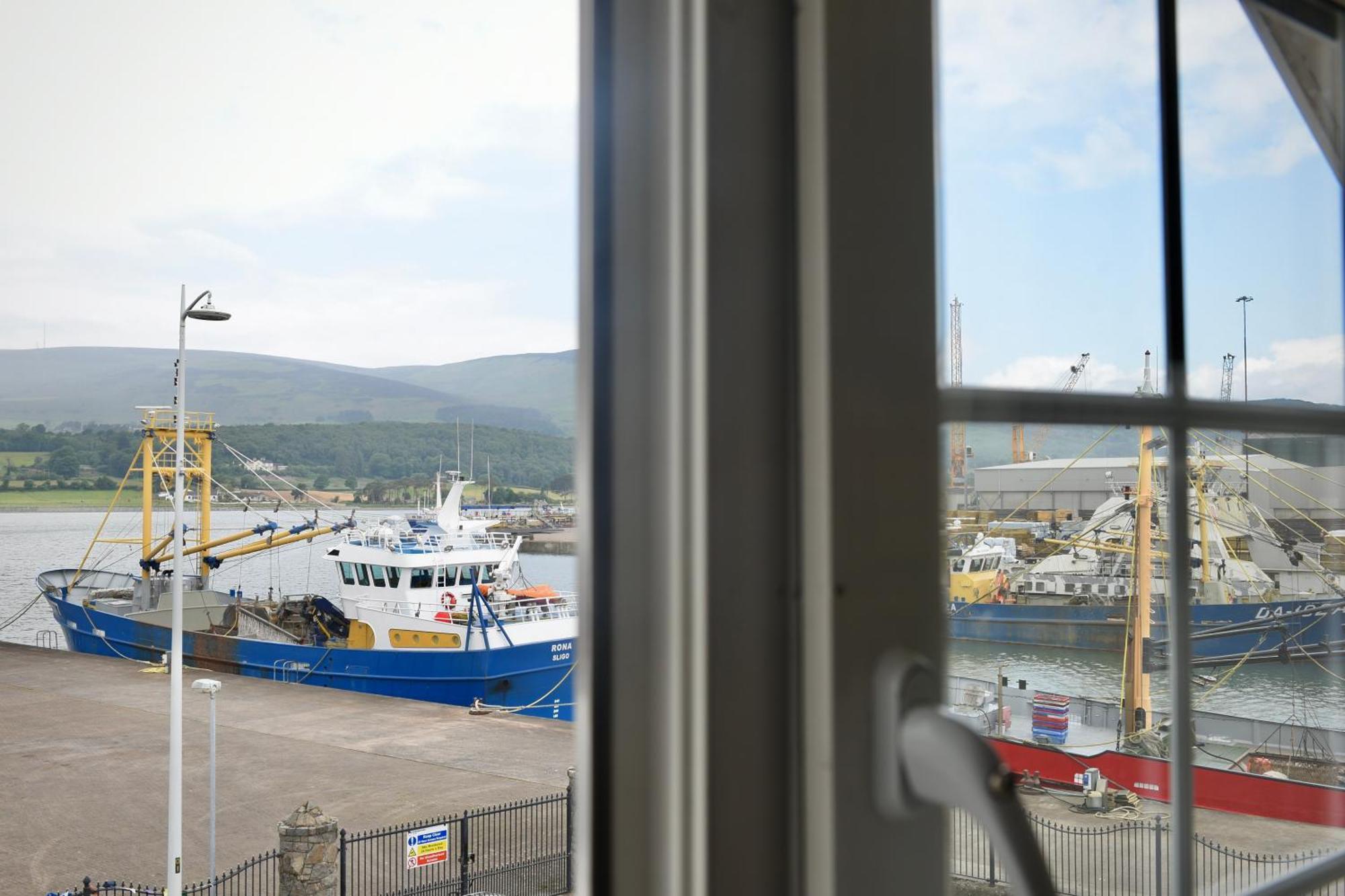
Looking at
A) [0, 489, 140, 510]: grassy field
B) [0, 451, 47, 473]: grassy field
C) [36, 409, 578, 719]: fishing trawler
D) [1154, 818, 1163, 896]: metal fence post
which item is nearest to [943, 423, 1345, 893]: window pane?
[1154, 818, 1163, 896]: metal fence post

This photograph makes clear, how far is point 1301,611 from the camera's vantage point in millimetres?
337

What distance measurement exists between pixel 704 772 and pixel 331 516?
664 centimetres

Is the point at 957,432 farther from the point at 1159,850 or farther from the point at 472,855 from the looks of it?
the point at 472,855

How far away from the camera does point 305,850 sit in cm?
286

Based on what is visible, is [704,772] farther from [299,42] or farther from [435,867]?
[299,42]

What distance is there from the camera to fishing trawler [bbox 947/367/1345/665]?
224 millimetres

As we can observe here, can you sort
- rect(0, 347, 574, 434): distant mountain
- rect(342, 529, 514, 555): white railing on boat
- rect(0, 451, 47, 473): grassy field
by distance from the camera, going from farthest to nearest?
rect(0, 347, 574, 434): distant mountain
rect(342, 529, 514, 555): white railing on boat
rect(0, 451, 47, 473): grassy field

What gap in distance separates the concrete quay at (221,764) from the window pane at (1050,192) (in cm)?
467

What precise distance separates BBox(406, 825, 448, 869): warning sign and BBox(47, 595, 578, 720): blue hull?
1.82 m

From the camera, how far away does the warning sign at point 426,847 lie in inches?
147

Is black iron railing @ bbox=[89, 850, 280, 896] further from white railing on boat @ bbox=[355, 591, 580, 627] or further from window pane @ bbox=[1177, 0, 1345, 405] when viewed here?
window pane @ bbox=[1177, 0, 1345, 405]

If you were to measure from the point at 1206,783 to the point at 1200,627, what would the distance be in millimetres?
51

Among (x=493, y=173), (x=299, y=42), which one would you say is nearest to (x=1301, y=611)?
(x=299, y=42)

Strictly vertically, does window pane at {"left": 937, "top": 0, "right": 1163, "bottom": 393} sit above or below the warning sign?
above
